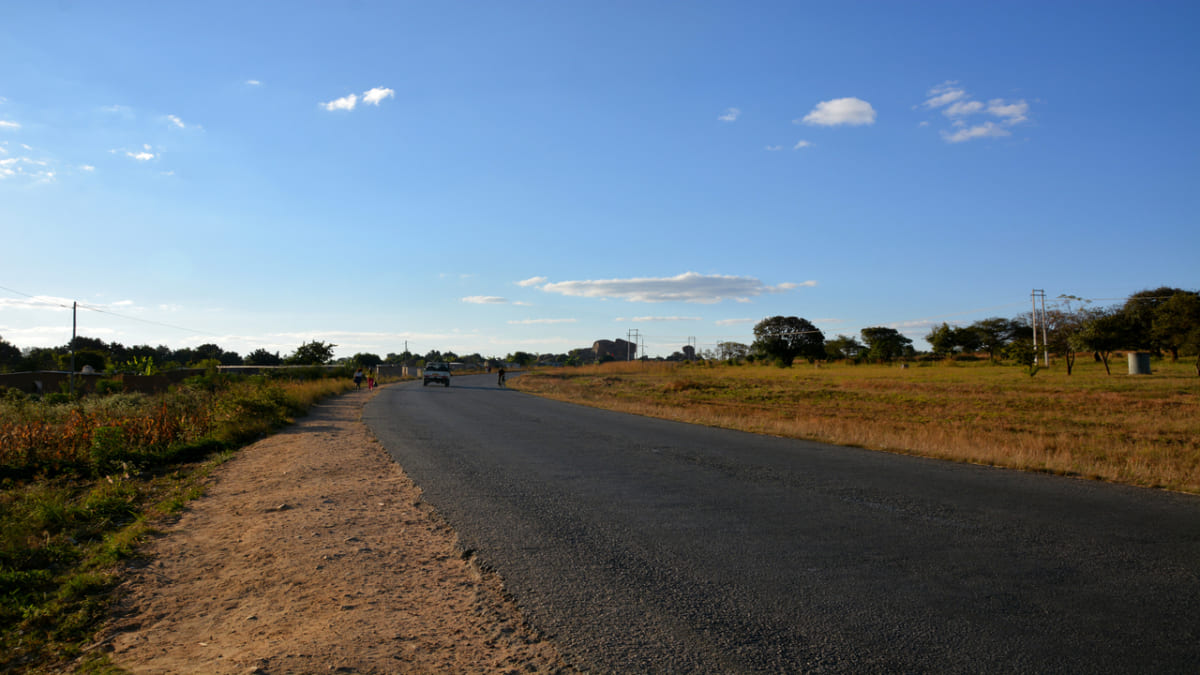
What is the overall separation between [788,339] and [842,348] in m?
14.9

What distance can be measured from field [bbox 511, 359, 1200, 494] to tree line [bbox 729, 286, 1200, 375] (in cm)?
283

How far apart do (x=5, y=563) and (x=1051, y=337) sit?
74.0 m

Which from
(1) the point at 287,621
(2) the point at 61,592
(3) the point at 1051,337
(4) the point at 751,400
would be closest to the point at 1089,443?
(1) the point at 287,621

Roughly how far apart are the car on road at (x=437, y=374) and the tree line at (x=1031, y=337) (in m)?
45.5

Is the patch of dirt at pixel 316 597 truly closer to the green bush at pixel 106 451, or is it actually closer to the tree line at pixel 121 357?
the green bush at pixel 106 451

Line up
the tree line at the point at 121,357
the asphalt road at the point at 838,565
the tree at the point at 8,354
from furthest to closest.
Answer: the tree at the point at 8,354 < the tree line at the point at 121,357 < the asphalt road at the point at 838,565

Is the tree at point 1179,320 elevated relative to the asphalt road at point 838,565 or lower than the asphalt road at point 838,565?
elevated

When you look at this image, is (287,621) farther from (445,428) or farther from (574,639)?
(445,428)

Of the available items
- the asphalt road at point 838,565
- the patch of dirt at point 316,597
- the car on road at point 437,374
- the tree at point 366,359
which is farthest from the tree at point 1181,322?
the tree at point 366,359

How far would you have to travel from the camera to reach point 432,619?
15.3ft

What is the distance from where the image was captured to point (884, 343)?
105500mm

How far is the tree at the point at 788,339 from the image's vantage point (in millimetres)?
109312

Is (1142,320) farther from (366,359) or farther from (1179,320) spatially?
(366,359)

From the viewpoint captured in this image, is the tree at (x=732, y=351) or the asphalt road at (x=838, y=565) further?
the tree at (x=732, y=351)
